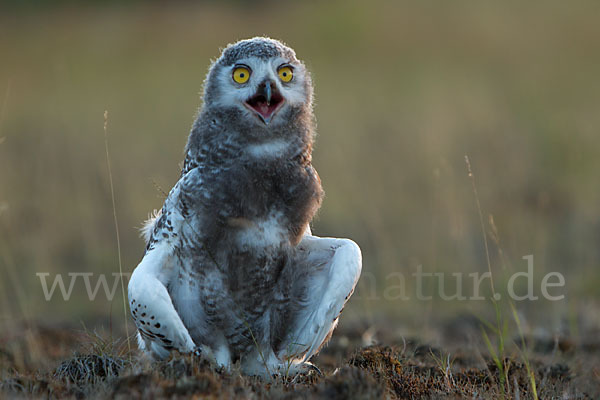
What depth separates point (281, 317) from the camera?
4.59m

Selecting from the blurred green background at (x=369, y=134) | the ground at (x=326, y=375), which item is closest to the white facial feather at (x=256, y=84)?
the ground at (x=326, y=375)

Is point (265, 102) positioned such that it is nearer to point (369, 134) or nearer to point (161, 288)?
point (161, 288)

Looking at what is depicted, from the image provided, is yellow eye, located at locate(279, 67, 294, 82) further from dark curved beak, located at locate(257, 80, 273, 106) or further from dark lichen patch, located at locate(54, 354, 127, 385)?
dark lichen patch, located at locate(54, 354, 127, 385)

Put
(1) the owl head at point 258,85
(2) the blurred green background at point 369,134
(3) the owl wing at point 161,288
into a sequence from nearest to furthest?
(3) the owl wing at point 161,288 < (1) the owl head at point 258,85 < (2) the blurred green background at point 369,134

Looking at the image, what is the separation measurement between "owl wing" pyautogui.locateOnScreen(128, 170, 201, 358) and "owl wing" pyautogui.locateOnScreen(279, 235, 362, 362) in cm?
72

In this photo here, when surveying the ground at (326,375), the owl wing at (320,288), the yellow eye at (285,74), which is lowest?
the ground at (326,375)

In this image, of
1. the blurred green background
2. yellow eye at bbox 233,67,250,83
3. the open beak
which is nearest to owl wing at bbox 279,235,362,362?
the open beak

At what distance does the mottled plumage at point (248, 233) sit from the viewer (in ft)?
14.2

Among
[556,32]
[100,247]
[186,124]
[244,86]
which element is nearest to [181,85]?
[186,124]

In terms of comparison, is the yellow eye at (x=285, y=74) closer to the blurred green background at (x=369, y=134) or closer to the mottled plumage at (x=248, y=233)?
the mottled plumage at (x=248, y=233)

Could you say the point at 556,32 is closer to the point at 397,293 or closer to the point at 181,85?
the point at 181,85

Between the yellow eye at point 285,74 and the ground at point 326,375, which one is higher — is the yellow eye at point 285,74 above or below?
above

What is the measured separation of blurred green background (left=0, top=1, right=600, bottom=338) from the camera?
32.7 ft

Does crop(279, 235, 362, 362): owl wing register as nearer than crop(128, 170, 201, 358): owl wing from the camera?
No
